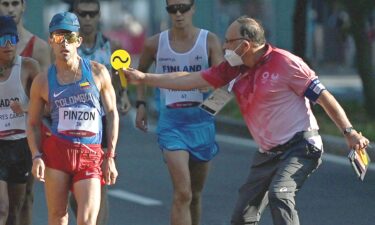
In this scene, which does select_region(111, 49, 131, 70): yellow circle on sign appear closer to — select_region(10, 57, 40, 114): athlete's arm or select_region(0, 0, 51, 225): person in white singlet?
select_region(10, 57, 40, 114): athlete's arm

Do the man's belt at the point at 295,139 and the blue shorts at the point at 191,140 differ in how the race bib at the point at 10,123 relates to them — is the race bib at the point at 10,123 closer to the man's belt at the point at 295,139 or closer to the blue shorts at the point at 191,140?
the blue shorts at the point at 191,140

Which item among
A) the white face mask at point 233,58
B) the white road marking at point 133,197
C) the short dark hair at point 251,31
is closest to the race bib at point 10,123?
the white face mask at point 233,58

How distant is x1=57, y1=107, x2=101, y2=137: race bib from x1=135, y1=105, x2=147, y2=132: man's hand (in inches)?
68.3

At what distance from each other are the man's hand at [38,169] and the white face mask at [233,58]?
1407mm

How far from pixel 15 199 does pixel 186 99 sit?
5.19 feet

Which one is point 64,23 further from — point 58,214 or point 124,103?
point 124,103

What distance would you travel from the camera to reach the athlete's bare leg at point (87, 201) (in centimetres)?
841

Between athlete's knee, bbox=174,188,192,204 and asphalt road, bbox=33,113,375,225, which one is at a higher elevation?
athlete's knee, bbox=174,188,192,204

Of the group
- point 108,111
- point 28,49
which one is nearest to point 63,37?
point 108,111

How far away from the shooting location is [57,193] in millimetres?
8539

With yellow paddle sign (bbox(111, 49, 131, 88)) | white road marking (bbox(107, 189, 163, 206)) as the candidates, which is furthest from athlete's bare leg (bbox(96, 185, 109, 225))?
white road marking (bbox(107, 189, 163, 206))

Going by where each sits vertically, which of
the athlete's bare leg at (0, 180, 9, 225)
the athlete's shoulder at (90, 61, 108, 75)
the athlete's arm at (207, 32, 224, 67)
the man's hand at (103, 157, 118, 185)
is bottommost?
the athlete's bare leg at (0, 180, 9, 225)

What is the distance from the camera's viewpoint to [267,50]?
27.8ft

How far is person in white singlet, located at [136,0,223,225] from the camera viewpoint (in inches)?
396
